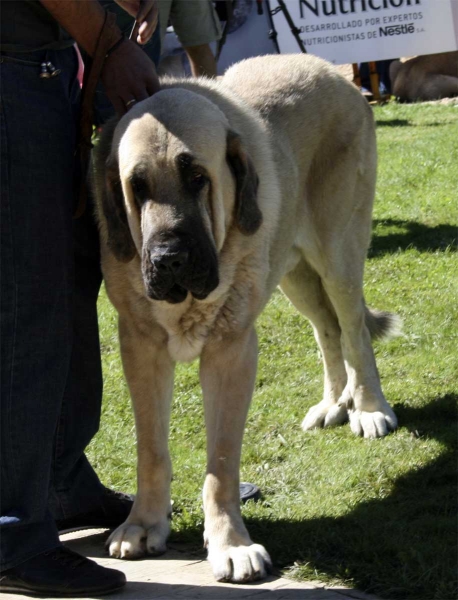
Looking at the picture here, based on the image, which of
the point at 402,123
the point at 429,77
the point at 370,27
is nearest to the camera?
the point at 402,123

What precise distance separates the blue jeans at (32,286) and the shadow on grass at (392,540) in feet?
2.80

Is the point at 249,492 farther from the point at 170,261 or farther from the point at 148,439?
the point at 170,261

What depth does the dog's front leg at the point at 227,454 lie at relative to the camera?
3080mm

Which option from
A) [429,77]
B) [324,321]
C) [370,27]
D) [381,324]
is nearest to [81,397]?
[324,321]

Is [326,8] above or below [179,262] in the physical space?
above

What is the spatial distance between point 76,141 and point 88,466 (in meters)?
1.27

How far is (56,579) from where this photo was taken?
117 inches

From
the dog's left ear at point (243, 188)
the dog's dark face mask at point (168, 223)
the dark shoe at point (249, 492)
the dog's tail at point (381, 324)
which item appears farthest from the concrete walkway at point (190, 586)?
the dog's tail at point (381, 324)

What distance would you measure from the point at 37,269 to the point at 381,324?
8.12 ft

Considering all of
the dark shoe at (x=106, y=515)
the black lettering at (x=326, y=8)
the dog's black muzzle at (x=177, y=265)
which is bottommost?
the dark shoe at (x=106, y=515)

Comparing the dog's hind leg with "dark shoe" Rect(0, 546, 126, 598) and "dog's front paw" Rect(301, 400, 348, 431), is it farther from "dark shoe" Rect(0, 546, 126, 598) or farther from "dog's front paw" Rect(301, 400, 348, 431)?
"dark shoe" Rect(0, 546, 126, 598)

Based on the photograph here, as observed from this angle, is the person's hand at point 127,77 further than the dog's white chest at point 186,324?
No

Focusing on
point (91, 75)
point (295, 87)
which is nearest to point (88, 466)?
point (91, 75)

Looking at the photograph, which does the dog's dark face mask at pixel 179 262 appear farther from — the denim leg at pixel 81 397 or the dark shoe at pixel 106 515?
the dark shoe at pixel 106 515
